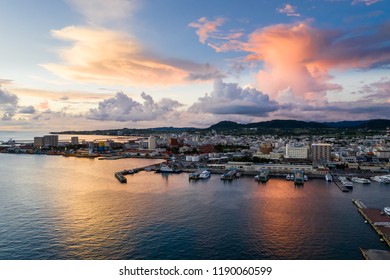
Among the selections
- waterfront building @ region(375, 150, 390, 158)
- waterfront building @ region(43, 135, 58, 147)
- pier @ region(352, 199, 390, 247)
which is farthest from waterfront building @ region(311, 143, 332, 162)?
waterfront building @ region(43, 135, 58, 147)

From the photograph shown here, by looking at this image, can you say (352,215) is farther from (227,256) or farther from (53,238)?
(53,238)

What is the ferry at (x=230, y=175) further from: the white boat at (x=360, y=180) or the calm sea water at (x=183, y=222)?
the white boat at (x=360, y=180)

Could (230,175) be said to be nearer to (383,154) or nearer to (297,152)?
(297,152)

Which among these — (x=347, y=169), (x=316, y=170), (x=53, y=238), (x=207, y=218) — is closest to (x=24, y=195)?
(x=53, y=238)

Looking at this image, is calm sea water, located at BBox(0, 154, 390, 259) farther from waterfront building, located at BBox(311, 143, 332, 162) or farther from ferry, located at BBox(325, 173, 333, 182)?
waterfront building, located at BBox(311, 143, 332, 162)

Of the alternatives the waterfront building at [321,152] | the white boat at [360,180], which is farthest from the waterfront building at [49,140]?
the white boat at [360,180]

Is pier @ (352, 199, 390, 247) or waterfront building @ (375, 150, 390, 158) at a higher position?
waterfront building @ (375, 150, 390, 158)
